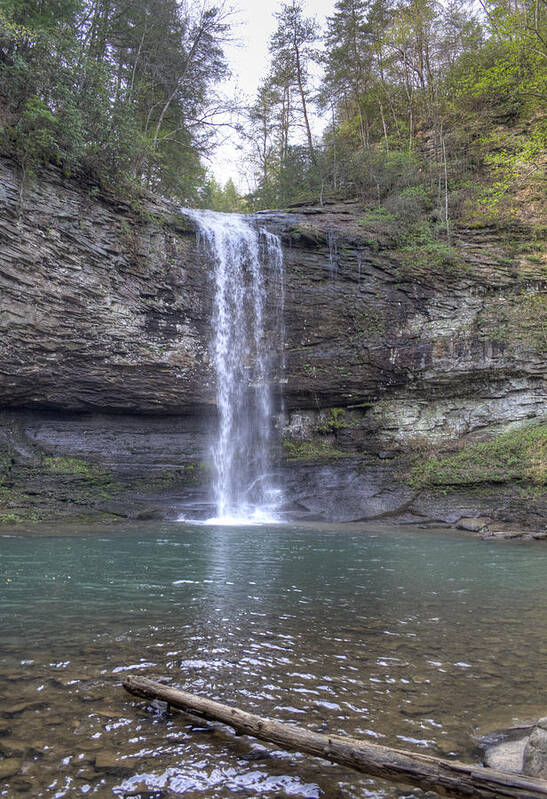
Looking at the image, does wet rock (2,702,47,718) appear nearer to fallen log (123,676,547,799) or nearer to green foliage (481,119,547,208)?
fallen log (123,676,547,799)

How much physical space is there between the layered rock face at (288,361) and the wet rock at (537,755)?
39.7 feet

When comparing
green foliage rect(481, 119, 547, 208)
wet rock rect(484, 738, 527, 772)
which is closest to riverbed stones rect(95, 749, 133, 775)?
wet rock rect(484, 738, 527, 772)

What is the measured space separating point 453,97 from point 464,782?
26.6m

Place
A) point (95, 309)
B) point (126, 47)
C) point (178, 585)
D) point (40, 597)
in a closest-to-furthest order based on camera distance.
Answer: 1. point (40, 597)
2. point (178, 585)
3. point (95, 309)
4. point (126, 47)

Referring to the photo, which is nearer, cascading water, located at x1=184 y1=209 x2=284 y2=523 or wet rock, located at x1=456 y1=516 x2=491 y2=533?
wet rock, located at x1=456 y1=516 x2=491 y2=533

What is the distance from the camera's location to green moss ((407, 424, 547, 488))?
13703mm

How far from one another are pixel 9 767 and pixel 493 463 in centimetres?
1488

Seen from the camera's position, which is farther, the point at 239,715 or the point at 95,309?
the point at 95,309

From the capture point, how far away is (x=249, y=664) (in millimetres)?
3262

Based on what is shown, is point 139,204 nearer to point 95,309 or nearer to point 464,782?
point 95,309

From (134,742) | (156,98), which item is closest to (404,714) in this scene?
(134,742)

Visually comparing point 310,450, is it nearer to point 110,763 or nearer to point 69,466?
point 69,466

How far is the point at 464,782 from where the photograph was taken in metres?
1.56

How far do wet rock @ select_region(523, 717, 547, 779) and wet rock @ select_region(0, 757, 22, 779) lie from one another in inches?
86.9
